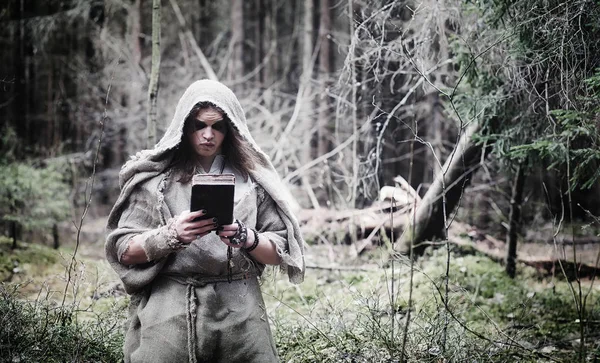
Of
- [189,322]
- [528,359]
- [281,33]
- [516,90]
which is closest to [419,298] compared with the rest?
[528,359]

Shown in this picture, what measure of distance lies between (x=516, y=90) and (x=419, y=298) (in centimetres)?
262

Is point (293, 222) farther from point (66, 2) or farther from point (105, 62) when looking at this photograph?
point (66, 2)

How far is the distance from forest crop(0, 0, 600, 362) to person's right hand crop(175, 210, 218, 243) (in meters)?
0.92

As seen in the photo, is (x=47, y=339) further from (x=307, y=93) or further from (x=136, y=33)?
(x=136, y=33)

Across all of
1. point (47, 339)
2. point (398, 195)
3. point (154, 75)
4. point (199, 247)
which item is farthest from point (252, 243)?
point (398, 195)

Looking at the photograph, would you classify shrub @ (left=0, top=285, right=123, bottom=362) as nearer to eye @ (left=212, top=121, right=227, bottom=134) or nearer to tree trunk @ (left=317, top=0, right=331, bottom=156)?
eye @ (left=212, top=121, right=227, bottom=134)

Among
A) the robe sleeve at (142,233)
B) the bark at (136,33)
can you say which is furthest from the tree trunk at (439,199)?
the bark at (136,33)

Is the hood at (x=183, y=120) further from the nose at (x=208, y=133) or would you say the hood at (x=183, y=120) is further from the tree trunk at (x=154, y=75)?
the tree trunk at (x=154, y=75)

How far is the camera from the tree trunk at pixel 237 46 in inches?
580

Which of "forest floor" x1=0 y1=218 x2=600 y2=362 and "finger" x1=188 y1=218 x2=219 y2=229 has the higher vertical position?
"finger" x1=188 y1=218 x2=219 y2=229

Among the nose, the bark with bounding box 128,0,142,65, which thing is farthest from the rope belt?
the bark with bounding box 128,0,142,65

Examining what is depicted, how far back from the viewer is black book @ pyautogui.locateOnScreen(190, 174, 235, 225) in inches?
100.0

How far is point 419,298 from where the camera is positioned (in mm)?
5934

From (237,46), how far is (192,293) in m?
13.1
